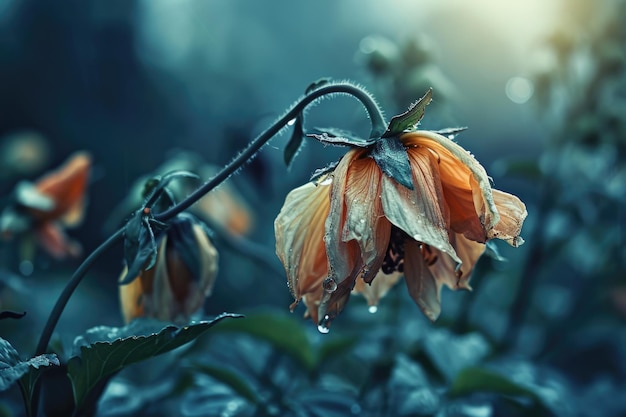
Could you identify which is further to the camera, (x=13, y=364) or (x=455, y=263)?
(x=455, y=263)

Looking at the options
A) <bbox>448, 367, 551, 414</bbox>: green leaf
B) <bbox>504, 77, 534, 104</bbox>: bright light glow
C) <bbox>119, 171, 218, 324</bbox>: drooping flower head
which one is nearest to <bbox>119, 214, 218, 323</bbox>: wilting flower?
<bbox>119, 171, 218, 324</bbox>: drooping flower head

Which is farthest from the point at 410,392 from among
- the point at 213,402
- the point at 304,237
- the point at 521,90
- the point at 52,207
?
the point at 521,90

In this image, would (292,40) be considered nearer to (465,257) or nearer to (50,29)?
(50,29)

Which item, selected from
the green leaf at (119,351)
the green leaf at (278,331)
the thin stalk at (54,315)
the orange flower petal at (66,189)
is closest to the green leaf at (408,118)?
the green leaf at (119,351)

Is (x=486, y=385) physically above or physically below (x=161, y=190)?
above

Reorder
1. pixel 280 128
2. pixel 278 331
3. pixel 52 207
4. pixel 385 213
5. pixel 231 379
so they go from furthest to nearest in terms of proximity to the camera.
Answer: pixel 52 207, pixel 278 331, pixel 231 379, pixel 280 128, pixel 385 213

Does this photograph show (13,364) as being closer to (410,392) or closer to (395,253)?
(395,253)

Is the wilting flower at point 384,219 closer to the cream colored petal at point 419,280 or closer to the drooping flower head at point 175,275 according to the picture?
the cream colored petal at point 419,280
